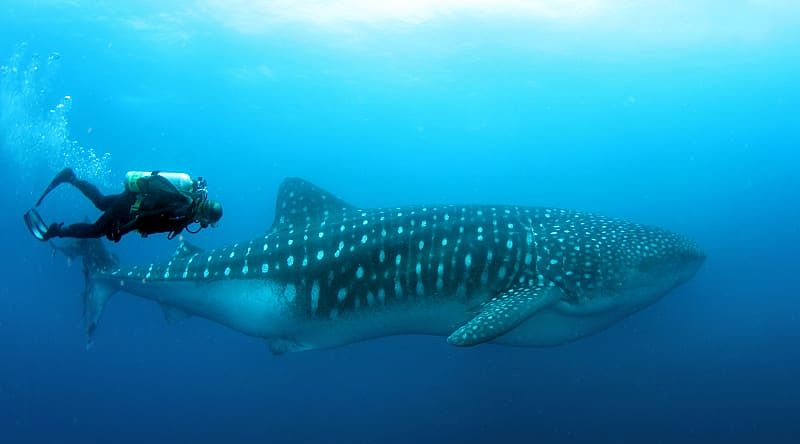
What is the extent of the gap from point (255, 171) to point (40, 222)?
8094cm

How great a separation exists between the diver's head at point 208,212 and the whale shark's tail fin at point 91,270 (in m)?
4.27

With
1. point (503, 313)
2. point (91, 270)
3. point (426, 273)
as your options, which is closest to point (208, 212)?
point (426, 273)

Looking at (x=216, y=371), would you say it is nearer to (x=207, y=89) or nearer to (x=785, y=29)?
(x=207, y=89)

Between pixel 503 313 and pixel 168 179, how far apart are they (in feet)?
15.4

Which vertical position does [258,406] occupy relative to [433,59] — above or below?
below

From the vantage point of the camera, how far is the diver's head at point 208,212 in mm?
6570

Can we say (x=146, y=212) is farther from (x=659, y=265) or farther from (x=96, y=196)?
(x=659, y=265)

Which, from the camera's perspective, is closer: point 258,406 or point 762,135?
point 258,406

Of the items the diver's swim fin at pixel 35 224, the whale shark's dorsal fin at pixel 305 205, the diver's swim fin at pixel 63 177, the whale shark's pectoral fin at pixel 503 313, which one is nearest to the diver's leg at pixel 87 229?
the diver's swim fin at pixel 35 224

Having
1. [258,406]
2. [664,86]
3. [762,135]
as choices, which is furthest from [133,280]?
[762,135]

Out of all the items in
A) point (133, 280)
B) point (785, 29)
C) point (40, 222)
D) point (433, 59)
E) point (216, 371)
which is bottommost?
point (216, 371)

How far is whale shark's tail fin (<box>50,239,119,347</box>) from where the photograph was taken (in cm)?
952

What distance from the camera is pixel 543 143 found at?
3034 inches

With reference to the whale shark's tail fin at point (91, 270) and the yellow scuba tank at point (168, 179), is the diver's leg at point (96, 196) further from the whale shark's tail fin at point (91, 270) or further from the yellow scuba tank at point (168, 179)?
the whale shark's tail fin at point (91, 270)
